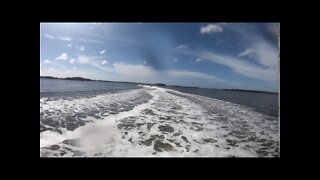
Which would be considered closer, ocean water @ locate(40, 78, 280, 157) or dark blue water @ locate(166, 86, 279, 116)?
ocean water @ locate(40, 78, 280, 157)

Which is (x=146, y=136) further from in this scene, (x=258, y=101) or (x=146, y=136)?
(x=258, y=101)

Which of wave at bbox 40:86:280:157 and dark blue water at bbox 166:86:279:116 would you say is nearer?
wave at bbox 40:86:280:157

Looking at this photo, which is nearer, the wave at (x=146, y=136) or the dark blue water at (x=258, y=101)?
the wave at (x=146, y=136)

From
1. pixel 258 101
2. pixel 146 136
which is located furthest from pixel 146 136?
pixel 258 101

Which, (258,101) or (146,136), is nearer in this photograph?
(146,136)

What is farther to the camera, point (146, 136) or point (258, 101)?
point (258, 101)

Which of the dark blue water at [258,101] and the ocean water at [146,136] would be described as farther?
the dark blue water at [258,101]
